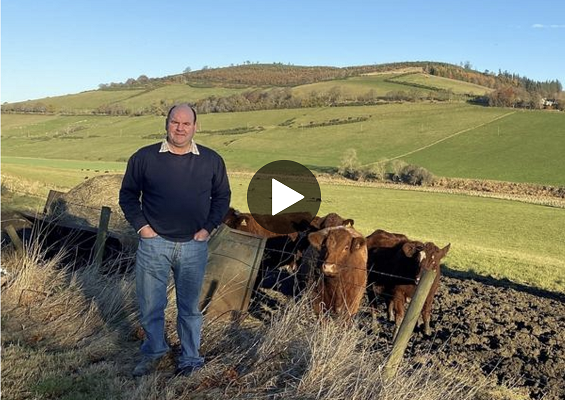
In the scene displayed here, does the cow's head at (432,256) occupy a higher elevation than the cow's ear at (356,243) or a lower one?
lower

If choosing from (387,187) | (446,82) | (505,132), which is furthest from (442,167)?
(446,82)

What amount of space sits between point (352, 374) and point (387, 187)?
43.7 meters

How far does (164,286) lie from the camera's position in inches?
190

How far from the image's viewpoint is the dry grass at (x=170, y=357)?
4.09 metres

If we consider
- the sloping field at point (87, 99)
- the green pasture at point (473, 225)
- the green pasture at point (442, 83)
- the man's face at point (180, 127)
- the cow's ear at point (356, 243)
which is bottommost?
the green pasture at point (473, 225)

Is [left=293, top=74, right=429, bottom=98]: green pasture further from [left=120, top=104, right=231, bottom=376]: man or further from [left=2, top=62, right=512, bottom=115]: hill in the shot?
[left=120, top=104, right=231, bottom=376]: man

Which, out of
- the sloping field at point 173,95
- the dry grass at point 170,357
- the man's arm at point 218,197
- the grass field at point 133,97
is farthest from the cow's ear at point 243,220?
the sloping field at point 173,95

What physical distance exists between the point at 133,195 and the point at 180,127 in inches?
27.7

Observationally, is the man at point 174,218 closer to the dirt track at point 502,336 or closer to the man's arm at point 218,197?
the man's arm at point 218,197

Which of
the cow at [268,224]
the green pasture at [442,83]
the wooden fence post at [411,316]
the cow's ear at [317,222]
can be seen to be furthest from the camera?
the green pasture at [442,83]

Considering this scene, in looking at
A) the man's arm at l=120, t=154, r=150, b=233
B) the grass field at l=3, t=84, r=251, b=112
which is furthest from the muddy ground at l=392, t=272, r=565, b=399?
the grass field at l=3, t=84, r=251, b=112

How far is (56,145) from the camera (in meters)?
82.2
